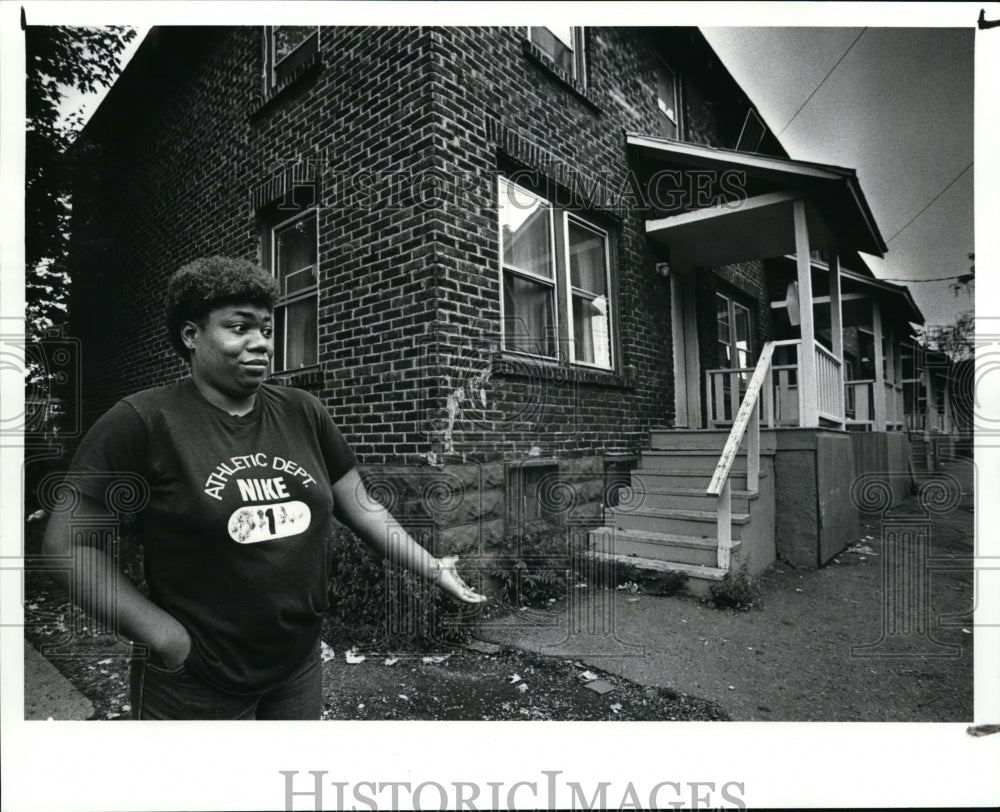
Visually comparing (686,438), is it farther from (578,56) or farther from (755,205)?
(578,56)

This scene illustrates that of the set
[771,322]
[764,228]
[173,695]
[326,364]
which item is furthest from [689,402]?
[173,695]

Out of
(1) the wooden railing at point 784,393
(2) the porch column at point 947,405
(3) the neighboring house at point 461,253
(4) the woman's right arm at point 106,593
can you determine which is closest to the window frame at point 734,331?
(1) the wooden railing at point 784,393

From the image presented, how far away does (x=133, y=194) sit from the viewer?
3146 millimetres

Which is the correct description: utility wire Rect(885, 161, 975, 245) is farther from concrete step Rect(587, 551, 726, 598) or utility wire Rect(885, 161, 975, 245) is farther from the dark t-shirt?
the dark t-shirt

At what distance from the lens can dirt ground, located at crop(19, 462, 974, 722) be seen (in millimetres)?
2322

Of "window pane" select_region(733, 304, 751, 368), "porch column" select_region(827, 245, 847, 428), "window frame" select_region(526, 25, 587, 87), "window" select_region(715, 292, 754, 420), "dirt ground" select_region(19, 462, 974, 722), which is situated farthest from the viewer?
"window pane" select_region(733, 304, 751, 368)

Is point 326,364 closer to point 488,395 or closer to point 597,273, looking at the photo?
point 488,395

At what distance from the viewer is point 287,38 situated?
312 centimetres

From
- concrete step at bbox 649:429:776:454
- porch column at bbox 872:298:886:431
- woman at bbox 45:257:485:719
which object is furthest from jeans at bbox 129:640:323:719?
porch column at bbox 872:298:886:431

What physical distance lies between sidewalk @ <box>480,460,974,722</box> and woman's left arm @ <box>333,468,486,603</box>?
1231 millimetres

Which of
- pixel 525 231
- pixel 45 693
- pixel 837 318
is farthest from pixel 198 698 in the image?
pixel 837 318

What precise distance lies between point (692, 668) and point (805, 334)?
3.35 metres

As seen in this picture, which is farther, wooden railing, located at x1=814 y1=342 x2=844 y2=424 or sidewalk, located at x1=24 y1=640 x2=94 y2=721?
wooden railing, located at x1=814 y1=342 x2=844 y2=424

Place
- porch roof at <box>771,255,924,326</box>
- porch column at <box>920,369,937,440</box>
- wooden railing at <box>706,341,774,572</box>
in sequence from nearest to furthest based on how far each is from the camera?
1. porch column at <box>920,369,937,440</box>
2. wooden railing at <box>706,341,774,572</box>
3. porch roof at <box>771,255,924,326</box>
